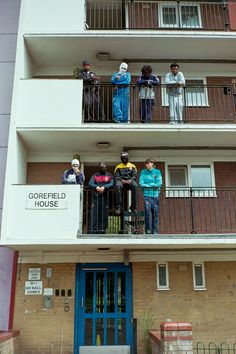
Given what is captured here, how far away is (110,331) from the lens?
1018 centimetres

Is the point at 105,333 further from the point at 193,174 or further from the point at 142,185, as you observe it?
the point at 193,174

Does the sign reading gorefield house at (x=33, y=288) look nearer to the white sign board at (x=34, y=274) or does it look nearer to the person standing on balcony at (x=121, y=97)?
the white sign board at (x=34, y=274)

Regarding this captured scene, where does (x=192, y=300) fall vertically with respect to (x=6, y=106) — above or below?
below

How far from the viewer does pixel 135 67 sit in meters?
12.2

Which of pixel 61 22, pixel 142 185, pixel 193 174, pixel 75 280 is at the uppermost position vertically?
pixel 61 22

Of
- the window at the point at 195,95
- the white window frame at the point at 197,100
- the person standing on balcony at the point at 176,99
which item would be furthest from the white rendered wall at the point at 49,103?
the window at the point at 195,95

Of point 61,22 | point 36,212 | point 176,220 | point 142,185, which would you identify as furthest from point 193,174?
point 61,22

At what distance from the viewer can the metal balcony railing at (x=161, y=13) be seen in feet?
41.1

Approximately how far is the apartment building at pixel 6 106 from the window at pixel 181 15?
4579 mm

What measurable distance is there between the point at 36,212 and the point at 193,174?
15.0 ft

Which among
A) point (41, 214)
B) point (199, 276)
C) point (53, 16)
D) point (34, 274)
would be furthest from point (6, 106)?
point (199, 276)

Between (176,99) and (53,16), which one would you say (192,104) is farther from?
(53,16)

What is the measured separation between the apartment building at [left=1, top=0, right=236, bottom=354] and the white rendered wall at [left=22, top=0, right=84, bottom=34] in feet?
0.11

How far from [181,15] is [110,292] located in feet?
29.1
